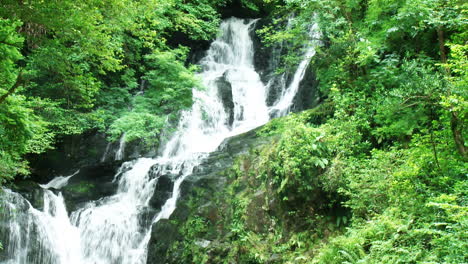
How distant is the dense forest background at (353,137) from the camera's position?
4.32 m

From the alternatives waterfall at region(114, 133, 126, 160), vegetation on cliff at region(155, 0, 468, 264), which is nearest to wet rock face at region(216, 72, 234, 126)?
waterfall at region(114, 133, 126, 160)

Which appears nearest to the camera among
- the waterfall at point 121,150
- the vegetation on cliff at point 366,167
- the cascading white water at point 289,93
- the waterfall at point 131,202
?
the vegetation on cliff at point 366,167

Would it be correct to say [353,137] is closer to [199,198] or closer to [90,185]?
[199,198]

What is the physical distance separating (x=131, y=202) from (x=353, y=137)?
7816 millimetres

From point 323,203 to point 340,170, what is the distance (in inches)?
31.5

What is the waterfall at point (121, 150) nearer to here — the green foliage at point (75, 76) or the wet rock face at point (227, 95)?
the green foliage at point (75, 76)

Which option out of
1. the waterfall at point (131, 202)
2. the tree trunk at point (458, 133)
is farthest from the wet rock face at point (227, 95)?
the tree trunk at point (458, 133)

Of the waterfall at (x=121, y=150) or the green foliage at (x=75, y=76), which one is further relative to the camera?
the waterfall at (x=121, y=150)

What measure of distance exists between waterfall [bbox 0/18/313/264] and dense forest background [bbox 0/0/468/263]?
1941 mm

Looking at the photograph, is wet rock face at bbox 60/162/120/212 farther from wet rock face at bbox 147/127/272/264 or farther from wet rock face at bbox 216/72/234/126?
wet rock face at bbox 216/72/234/126

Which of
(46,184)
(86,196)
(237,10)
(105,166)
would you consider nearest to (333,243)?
(86,196)

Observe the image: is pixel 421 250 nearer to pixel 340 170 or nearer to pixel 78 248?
pixel 340 170

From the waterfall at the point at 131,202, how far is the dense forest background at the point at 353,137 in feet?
6.37

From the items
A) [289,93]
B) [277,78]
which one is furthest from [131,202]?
[277,78]
